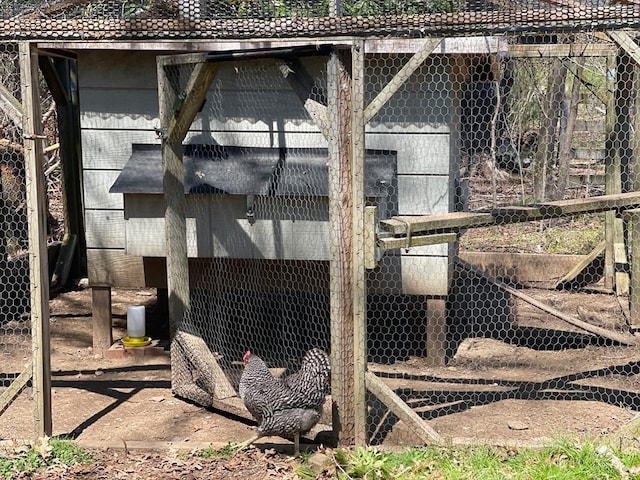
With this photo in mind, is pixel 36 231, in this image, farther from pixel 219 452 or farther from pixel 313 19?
pixel 313 19

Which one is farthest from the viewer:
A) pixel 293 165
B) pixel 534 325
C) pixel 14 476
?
pixel 534 325

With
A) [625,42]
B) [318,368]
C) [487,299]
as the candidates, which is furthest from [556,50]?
[318,368]

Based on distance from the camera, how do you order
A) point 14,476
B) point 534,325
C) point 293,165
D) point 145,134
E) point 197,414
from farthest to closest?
point 534,325 → point 145,134 → point 293,165 → point 197,414 → point 14,476

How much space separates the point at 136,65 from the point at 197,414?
2.61 m

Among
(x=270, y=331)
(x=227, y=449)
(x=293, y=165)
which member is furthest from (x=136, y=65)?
(x=227, y=449)

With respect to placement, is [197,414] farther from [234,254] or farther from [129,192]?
[129,192]

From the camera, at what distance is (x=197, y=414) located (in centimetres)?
517

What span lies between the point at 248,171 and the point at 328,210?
669 mm

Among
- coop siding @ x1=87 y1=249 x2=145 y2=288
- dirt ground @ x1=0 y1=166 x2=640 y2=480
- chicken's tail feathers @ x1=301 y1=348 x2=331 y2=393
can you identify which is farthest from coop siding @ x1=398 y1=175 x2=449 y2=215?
coop siding @ x1=87 y1=249 x2=145 y2=288

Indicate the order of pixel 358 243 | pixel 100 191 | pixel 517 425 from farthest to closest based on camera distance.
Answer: pixel 100 191, pixel 517 425, pixel 358 243

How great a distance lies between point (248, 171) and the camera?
224 inches

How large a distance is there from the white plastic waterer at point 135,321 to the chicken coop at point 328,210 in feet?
0.57

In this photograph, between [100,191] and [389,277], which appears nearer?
[389,277]

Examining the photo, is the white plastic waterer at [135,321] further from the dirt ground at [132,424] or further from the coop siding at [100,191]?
the coop siding at [100,191]
